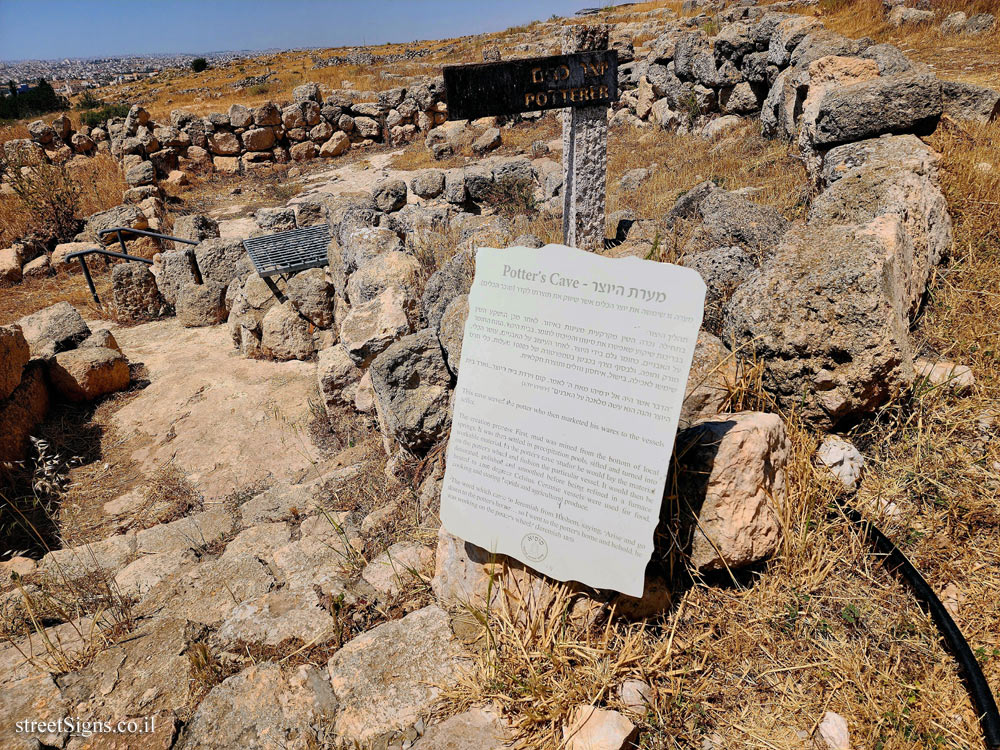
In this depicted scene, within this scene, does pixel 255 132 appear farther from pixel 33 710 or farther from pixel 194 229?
pixel 33 710

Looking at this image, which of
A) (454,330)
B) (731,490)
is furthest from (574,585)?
(454,330)

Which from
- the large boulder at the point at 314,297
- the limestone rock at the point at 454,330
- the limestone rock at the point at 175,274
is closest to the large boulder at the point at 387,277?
the limestone rock at the point at 454,330

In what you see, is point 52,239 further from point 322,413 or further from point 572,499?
point 572,499

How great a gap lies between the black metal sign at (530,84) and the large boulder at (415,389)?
1926mm

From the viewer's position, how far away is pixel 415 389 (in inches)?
162

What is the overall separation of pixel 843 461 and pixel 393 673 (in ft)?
7.86

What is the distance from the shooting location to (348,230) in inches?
285

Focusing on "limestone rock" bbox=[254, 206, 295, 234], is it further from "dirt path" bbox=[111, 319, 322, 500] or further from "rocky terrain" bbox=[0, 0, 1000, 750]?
"rocky terrain" bbox=[0, 0, 1000, 750]

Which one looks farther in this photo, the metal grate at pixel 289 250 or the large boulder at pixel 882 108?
the metal grate at pixel 289 250

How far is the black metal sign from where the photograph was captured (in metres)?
4.49

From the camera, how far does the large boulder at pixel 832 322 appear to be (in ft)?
9.18

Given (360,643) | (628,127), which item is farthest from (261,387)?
(628,127)

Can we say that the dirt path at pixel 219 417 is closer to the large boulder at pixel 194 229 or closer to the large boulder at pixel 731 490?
the large boulder at pixel 194 229

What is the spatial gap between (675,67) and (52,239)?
1433 cm
